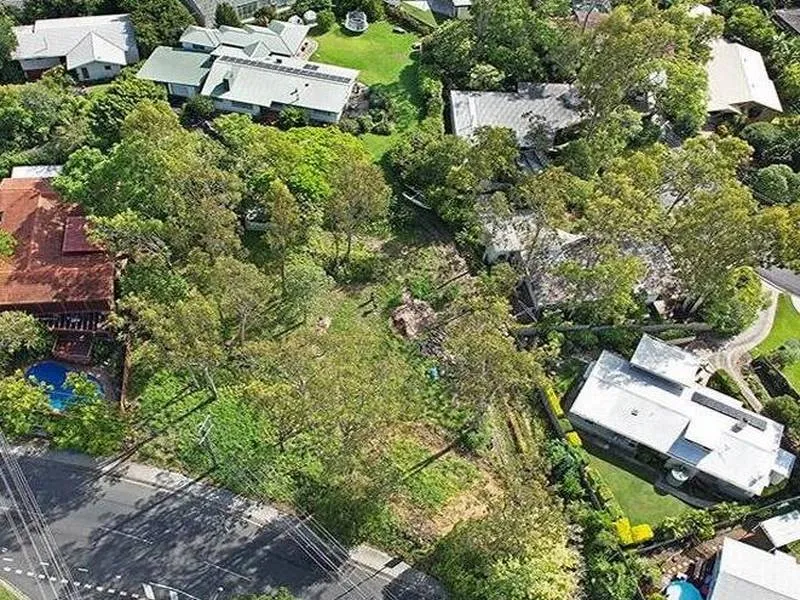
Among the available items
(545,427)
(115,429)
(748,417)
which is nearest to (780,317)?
(748,417)

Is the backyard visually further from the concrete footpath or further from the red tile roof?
the concrete footpath

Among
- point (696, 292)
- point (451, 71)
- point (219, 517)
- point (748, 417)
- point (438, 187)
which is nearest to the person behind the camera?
point (219, 517)

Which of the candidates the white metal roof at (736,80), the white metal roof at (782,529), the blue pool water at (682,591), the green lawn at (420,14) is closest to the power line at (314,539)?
the blue pool water at (682,591)

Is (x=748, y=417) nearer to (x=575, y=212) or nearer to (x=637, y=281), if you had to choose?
(x=637, y=281)

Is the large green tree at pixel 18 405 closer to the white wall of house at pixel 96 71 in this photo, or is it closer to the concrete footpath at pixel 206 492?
the concrete footpath at pixel 206 492

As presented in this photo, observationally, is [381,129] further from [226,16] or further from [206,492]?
[206,492]

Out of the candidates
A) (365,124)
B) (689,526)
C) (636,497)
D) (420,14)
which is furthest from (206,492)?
(420,14)
